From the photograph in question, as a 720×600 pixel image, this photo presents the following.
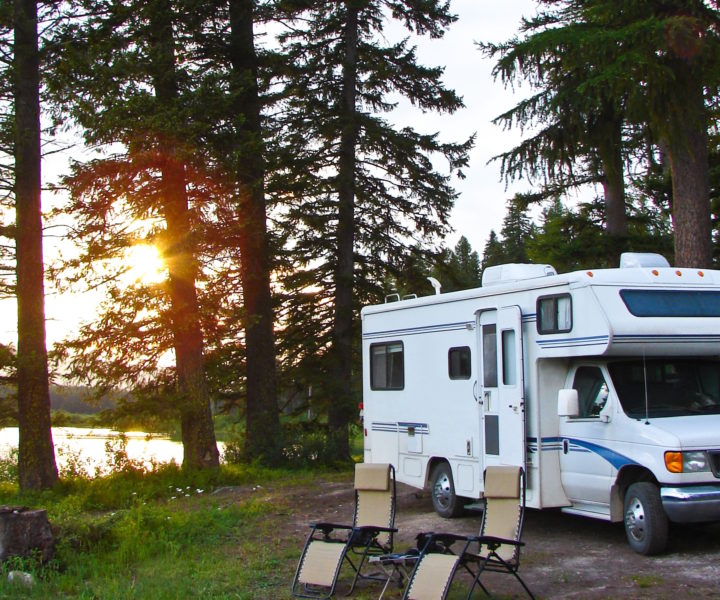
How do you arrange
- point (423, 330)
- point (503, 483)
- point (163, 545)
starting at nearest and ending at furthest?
point (503, 483), point (163, 545), point (423, 330)

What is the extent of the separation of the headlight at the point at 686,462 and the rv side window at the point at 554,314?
1777mm

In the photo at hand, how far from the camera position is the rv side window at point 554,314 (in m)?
9.69

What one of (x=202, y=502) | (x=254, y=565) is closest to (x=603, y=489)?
(x=254, y=565)

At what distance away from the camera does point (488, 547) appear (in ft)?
24.8

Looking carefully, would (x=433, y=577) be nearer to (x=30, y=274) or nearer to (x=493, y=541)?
(x=493, y=541)

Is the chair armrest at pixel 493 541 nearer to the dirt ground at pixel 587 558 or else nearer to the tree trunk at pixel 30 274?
the dirt ground at pixel 587 558

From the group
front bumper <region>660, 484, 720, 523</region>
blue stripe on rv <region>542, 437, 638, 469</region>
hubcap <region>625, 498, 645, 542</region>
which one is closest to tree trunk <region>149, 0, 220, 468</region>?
blue stripe on rv <region>542, 437, 638, 469</region>

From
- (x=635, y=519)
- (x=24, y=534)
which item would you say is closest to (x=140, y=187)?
(x=24, y=534)

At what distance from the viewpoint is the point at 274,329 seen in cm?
2230

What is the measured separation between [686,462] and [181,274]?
34.9 feet

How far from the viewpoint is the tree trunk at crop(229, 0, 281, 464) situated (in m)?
18.3

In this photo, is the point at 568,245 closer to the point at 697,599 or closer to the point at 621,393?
the point at 621,393

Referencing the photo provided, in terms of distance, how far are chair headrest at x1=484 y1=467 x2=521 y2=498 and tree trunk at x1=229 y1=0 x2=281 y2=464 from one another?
1023 centimetres

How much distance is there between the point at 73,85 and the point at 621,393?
1202 cm
